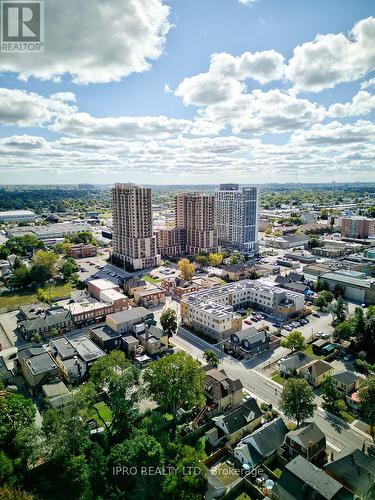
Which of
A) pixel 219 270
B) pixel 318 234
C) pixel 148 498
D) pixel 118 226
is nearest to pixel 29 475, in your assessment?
pixel 148 498

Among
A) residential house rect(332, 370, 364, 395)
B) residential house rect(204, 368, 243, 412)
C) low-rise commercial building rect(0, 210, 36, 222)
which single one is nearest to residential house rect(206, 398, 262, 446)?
residential house rect(204, 368, 243, 412)

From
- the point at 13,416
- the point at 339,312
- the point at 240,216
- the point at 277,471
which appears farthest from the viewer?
the point at 240,216

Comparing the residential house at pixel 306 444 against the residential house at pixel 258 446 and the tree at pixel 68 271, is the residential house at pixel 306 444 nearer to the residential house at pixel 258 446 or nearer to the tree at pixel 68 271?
the residential house at pixel 258 446

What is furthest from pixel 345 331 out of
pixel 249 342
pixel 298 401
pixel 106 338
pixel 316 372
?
pixel 106 338

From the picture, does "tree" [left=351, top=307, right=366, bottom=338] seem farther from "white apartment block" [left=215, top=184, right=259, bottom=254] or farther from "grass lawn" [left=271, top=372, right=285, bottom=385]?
"white apartment block" [left=215, top=184, right=259, bottom=254]

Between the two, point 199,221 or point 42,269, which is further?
point 199,221

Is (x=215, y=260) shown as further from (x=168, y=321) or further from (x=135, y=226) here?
(x=168, y=321)
